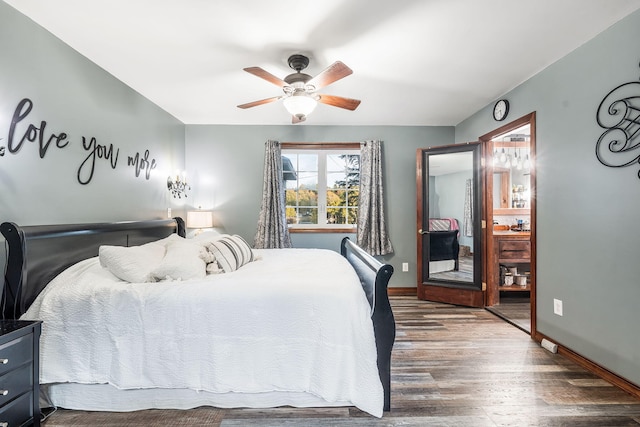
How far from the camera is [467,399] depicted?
1.94 metres

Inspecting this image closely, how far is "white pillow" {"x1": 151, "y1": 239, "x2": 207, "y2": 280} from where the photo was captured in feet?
6.66

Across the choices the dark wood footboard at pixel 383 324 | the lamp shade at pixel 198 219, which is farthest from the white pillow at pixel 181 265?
the lamp shade at pixel 198 219

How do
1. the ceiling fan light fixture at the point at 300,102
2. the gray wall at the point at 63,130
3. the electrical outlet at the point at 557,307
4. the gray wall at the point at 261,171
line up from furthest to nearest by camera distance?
1. the gray wall at the point at 261,171
2. the electrical outlet at the point at 557,307
3. the ceiling fan light fixture at the point at 300,102
4. the gray wall at the point at 63,130

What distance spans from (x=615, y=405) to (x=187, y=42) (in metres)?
3.81

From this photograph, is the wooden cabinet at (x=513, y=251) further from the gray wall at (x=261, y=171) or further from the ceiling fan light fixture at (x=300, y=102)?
the ceiling fan light fixture at (x=300, y=102)

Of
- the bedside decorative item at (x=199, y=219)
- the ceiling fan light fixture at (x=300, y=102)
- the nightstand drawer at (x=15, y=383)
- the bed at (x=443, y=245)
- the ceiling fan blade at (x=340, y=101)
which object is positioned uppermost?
the ceiling fan blade at (x=340, y=101)

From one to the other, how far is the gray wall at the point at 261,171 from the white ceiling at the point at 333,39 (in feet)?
3.52

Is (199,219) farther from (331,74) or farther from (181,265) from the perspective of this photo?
(331,74)

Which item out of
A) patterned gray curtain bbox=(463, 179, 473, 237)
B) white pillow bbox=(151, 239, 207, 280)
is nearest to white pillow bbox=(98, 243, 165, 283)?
white pillow bbox=(151, 239, 207, 280)

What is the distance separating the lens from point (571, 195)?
249cm

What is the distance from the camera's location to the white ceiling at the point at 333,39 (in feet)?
6.28

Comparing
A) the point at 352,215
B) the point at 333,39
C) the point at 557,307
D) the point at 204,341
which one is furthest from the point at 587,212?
the point at 204,341

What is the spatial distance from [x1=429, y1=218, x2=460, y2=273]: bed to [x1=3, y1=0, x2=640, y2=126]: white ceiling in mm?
1644

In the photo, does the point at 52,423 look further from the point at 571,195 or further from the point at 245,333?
the point at 571,195
